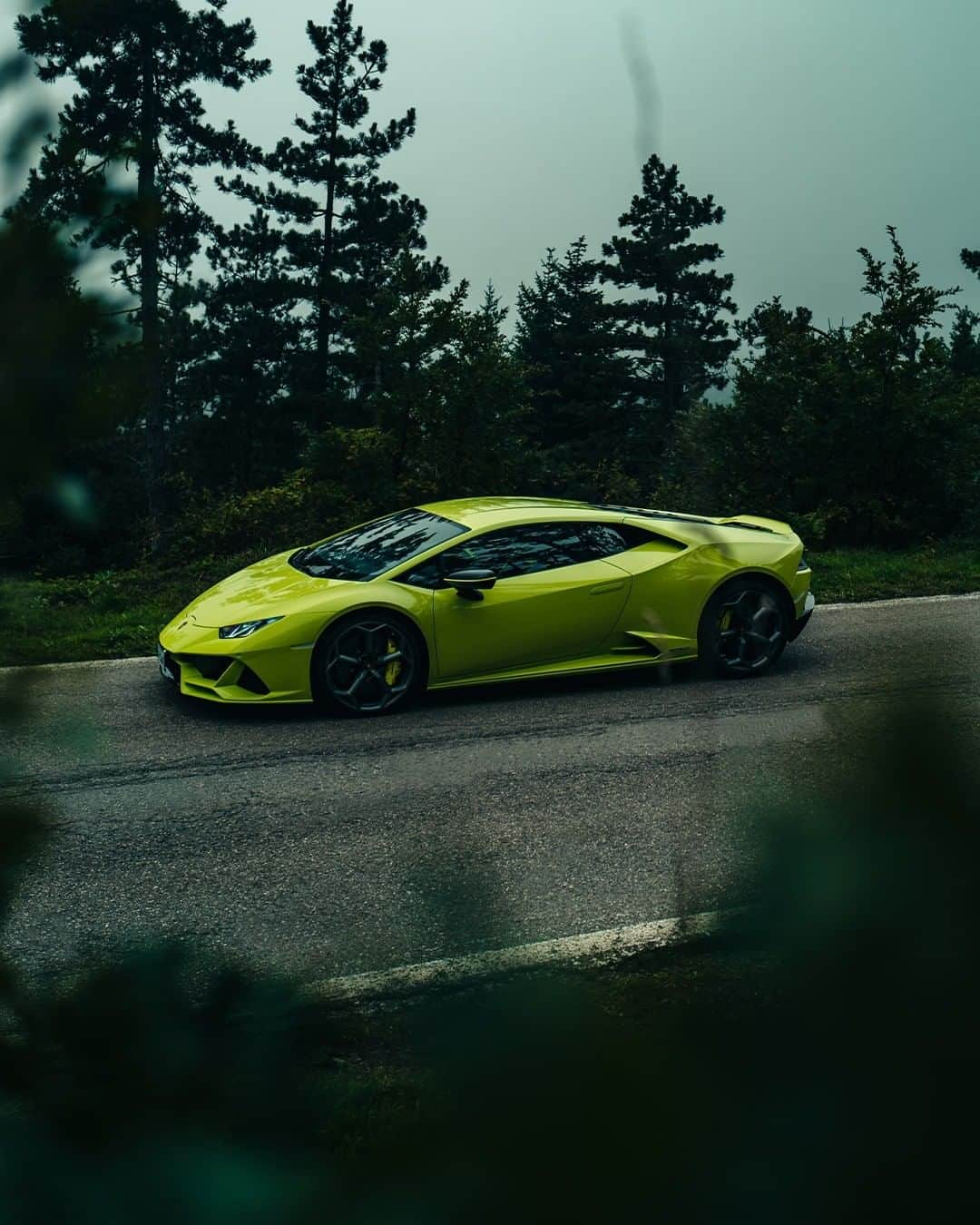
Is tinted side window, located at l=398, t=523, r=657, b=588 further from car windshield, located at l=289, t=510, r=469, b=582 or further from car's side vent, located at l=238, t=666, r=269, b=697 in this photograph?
car's side vent, located at l=238, t=666, r=269, b=697

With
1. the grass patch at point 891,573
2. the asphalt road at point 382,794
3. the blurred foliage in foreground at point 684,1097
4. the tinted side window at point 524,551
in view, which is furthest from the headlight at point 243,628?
the blurred foliage in foreground at point 684,1097

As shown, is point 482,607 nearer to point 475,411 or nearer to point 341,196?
point 475,411

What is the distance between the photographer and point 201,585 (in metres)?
12.1

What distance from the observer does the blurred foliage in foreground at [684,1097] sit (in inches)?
26.0

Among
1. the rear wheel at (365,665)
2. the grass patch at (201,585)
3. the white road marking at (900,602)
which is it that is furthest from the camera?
the white road marking at (900,602)

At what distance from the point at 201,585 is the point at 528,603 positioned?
543 centimetres

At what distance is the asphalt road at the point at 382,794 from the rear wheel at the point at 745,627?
199 millimetres

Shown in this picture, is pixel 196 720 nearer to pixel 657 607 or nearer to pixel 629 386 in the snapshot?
pixel 657 607

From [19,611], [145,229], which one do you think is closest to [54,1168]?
[19,611]

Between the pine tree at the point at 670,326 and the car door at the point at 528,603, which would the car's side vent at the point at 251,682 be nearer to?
the car door at the point at 528,603

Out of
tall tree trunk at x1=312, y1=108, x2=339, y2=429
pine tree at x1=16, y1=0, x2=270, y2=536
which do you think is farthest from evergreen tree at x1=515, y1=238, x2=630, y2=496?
pine tree at x1=16, y1=0, x2=270, y2=536

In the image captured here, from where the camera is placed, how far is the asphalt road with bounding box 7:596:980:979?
396 cm

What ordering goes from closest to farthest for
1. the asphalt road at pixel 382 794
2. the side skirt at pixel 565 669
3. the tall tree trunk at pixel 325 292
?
the asphalt road at pixel 382 794 → the side skirt at pixel 565 669 → the tall tree trunk at pixel 325 292

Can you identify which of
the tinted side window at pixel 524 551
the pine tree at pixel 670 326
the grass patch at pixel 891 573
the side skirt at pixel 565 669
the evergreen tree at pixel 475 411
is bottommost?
the side skirt at pixel 565 669
